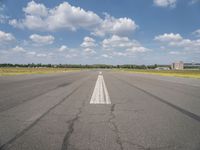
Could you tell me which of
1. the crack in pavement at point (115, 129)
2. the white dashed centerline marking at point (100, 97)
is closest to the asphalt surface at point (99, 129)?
the crack in pavement at point (115, 129)

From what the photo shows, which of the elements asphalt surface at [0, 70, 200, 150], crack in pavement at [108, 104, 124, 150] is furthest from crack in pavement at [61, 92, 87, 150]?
crack in pavement at [108, 104, 124, 150]

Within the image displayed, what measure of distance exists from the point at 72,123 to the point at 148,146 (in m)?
2.28

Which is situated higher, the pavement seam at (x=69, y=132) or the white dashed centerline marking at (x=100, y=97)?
the pavement seam at (x=69, y=132)

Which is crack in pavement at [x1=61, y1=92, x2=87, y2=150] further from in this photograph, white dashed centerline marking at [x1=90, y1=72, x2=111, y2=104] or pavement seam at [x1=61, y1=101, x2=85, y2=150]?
white dashed centerline marking at [x1=90, y1=72, x2=111, y2=104]

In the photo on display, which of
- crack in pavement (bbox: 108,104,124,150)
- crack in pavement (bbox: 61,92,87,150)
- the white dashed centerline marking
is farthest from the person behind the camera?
the white dashed centerline marking

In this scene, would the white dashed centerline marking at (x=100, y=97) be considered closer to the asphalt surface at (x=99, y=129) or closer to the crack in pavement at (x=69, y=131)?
the asphalt surface at (x=99, y=129)

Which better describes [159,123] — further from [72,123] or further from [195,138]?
[72,123]

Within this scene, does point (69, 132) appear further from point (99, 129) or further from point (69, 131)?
point (99, 129)

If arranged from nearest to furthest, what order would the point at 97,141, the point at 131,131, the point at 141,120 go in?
the point at 97,141 < the point at 131,131 < the point at 141,120

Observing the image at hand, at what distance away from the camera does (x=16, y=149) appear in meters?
3.70

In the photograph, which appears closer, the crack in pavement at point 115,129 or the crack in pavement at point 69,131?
the crack in pavement at point 69,131

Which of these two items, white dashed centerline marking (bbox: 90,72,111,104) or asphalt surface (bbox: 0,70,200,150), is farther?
white dashed centerline marking (bbox: 90,72,111,104)

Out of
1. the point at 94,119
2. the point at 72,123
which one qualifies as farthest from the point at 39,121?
the point at 94,119

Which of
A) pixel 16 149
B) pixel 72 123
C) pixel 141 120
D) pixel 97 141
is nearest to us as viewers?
pixel 16 149
